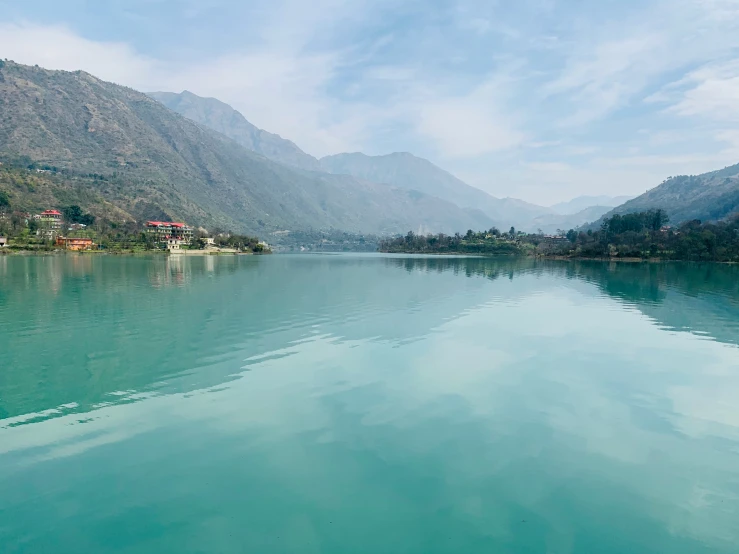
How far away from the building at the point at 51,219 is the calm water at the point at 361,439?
4682 inches

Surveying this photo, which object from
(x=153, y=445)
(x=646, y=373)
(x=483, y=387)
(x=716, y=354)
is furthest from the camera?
(x=716, y=354)

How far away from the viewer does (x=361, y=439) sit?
35.6 feet

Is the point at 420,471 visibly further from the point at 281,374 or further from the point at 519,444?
the point at 281,374

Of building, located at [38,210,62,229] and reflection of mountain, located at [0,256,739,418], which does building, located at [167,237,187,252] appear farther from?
reflection of mountain, located at [0,256,739,418]

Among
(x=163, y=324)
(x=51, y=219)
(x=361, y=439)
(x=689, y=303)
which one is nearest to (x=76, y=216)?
(x=51, y=219)

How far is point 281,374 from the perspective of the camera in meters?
15.9

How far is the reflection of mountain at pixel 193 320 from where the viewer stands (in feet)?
49.2

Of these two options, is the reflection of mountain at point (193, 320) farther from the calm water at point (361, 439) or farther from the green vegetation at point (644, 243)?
the green vegetation at point (644, 243)

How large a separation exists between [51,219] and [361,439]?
A: 145172mm

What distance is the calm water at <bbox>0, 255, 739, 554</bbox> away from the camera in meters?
7.45

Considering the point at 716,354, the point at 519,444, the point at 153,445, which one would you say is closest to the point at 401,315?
the point at 716,354

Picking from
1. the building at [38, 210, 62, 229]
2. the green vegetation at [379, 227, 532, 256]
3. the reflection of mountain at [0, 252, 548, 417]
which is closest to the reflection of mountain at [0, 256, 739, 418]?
the reflection of mountain at [0, 252, 548, 417]

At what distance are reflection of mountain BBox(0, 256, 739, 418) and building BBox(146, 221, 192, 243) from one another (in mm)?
90704

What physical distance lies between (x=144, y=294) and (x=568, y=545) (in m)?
36.0
